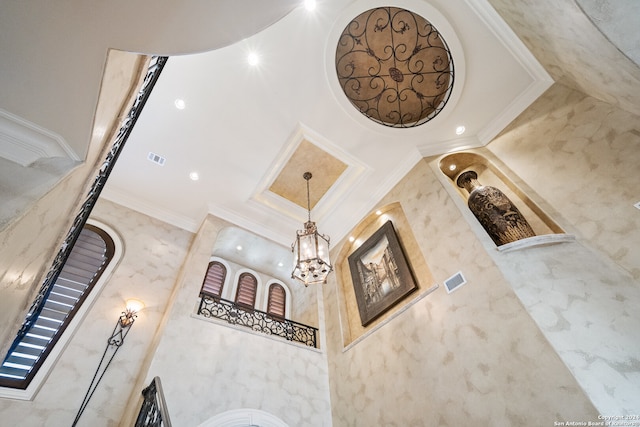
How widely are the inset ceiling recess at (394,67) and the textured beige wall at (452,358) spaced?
1107 millimetres

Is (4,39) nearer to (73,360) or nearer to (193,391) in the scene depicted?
(193,391)

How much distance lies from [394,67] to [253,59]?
229 centimetres

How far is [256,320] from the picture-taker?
19.4 feet

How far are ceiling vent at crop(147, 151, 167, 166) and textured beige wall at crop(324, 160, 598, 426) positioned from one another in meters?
4.78

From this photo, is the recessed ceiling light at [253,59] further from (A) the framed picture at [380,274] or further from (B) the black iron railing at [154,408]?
(B) the black iron railing at [154,408]

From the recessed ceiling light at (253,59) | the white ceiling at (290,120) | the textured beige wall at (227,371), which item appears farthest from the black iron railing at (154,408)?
the recessed ceiling light at (253,59)

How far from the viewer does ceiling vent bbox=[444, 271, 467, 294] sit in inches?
150

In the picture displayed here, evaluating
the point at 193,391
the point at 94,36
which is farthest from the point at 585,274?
the point at 193,391

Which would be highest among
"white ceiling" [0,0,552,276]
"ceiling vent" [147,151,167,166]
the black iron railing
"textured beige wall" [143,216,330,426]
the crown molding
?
"ceiling vent" [147,151,167,166]

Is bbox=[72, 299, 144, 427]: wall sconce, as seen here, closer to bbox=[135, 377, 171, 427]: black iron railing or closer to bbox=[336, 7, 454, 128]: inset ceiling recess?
bbox=[135, 377, 171, 427]: black iron railing

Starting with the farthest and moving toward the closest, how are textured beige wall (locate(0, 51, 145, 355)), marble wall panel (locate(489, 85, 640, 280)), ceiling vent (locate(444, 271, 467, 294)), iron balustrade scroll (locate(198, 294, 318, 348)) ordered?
iron balustrade scroll (locate(198, 294, 318, 348)), ceiling vent (locate(444, 271, 467, 294)), marble wall panel (locate(489, 85, 640, 280)), textured beige wall (locate(0, 51, 145, 355))

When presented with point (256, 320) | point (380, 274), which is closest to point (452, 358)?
point (380, 274)

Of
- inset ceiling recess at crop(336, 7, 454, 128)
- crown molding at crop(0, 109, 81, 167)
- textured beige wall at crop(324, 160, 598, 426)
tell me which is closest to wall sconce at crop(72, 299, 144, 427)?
textured beige wall at crop(324, 160, 598, 426)

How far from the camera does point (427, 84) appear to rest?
4945 millimetres
